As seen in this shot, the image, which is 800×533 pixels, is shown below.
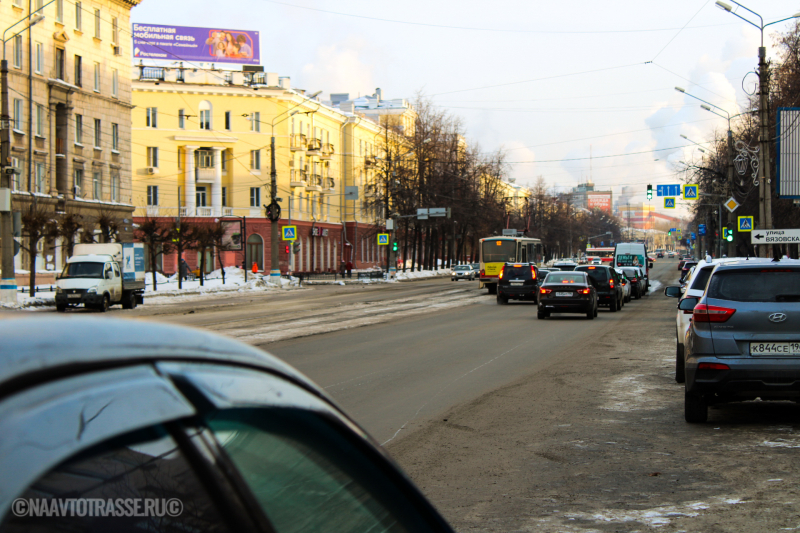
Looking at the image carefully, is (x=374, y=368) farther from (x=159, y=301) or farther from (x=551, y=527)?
(x=159, y=301)

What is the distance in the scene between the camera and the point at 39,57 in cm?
4709

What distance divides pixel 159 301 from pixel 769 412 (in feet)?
103

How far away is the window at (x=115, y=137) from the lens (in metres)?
54.9

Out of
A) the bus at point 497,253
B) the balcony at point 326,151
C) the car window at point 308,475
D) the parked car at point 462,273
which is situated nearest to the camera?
the car window at point 308,475

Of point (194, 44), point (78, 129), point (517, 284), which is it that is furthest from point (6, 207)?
point (194, 44)

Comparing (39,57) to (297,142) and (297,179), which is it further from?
(297,179)

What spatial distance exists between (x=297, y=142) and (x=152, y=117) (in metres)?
12.5

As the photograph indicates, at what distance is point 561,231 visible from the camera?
139m

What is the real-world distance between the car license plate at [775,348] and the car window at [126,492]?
8154 millimetres

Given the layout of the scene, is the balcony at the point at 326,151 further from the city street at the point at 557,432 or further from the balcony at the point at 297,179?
the city street at the point at 557,432

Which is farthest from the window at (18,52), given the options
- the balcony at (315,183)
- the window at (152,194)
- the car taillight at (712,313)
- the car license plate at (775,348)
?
the car license plate at (775,348)

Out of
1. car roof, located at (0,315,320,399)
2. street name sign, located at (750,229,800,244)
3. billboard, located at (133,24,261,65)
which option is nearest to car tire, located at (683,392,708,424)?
car roof, located at (0,315,320,399)

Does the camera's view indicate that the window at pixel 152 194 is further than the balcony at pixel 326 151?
No

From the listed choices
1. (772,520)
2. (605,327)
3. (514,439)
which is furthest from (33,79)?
(772,520)
